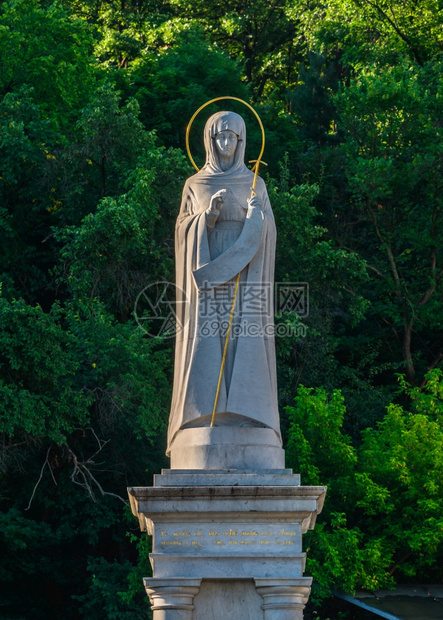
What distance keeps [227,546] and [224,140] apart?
183 inches

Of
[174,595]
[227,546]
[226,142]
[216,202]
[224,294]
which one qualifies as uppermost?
[226,142]

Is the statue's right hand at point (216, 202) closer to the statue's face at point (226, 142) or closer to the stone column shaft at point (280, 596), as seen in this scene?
the statue's face at point (226, 142)

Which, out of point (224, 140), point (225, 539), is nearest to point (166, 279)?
point (224, 140)

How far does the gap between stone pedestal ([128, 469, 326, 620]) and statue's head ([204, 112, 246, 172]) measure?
3812 millimetres

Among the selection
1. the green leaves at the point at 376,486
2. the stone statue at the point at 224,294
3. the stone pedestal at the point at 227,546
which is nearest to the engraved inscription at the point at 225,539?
the stone pedestal at the point at 227,546

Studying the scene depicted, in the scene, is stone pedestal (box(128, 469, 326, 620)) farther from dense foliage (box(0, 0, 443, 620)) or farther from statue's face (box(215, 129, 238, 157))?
dense foliage (box(0, 0, 443, 620))

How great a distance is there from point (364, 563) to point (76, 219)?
9303 mm

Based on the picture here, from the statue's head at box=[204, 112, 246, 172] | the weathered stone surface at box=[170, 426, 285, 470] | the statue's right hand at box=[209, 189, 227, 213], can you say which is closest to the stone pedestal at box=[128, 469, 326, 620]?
the weathered stone surface at box=[170, 426, 285, 470]

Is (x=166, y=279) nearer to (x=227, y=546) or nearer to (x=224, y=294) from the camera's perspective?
(x=224, y=294)

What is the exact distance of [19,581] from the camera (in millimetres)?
24625

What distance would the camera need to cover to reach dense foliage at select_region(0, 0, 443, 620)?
22.5 metres

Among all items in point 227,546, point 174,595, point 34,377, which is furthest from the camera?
point 34,377

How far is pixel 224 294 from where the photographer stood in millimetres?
14250

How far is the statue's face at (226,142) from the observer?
14.7m
